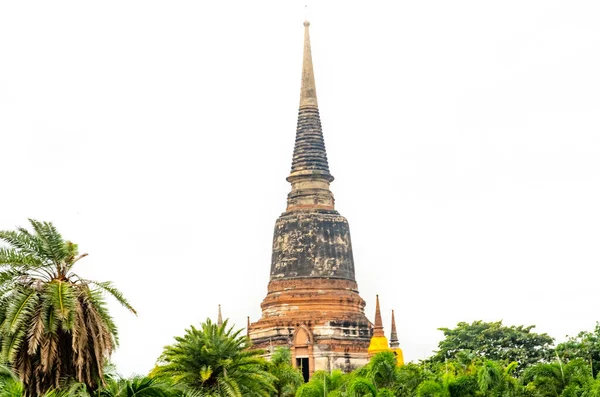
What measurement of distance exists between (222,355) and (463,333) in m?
33.6

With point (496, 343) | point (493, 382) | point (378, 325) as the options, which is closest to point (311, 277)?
point (378, 325)

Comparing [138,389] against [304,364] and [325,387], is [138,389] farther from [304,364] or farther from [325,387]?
[304,364]

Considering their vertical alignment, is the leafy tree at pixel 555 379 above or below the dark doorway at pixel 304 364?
below

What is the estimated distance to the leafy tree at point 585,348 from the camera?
53844 mm

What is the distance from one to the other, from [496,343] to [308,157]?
21.3m

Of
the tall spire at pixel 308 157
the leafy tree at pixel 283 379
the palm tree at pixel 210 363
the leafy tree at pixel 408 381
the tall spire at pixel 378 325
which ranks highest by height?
the tall spire at pixel 308 157

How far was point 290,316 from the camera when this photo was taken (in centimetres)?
7375

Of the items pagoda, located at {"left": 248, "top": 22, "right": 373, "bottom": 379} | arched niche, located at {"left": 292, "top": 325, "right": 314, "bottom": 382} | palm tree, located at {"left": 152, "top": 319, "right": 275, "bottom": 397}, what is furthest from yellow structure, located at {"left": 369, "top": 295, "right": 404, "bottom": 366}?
palm tree, located at {"left": 152, "top": 319, "right": 275, "bottom": 397}

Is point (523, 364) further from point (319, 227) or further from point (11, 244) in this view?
point (11, 244)

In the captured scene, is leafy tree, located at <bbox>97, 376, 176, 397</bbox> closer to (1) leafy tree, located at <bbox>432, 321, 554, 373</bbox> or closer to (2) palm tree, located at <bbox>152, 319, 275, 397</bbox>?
(2) palm tree, located at <bbox>152, 319, 275, 397</bbox>

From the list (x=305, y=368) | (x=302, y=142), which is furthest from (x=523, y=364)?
(x=302, y=142)

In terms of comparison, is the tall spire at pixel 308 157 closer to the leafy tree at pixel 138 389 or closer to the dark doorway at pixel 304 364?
the dark doorway at pixel 304 364

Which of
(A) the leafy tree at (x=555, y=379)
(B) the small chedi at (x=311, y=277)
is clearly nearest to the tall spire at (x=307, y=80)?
(B) the small chedi at (x=311, y=277)

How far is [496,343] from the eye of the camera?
65.1 meters
